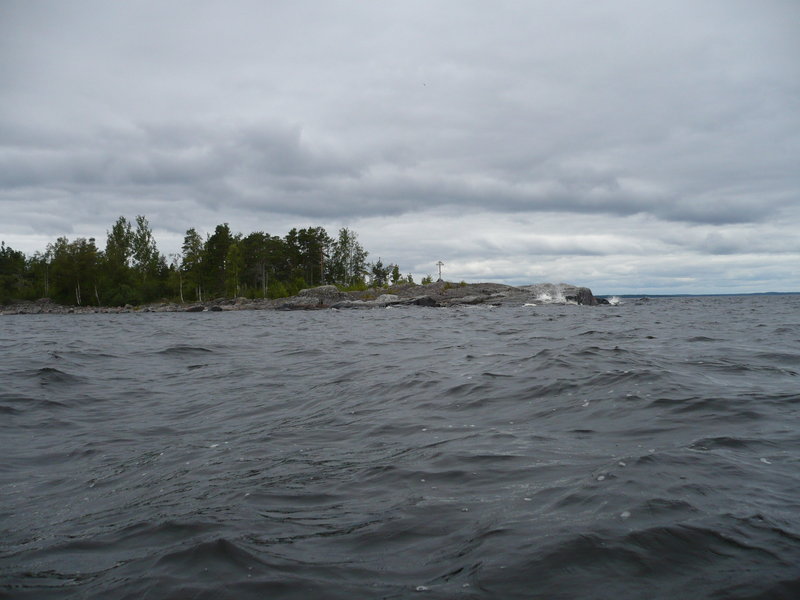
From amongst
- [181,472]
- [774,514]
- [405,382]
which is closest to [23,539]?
[181,472]

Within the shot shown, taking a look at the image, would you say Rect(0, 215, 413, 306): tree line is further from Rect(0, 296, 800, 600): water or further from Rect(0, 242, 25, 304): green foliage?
Rect(0, 296, 800, 600): water

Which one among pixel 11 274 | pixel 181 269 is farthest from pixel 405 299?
pixel 11 274

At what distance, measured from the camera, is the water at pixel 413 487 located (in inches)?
123

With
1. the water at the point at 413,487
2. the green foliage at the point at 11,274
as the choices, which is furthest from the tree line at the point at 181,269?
the water at the point at 413,487

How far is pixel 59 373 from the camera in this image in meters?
11.4

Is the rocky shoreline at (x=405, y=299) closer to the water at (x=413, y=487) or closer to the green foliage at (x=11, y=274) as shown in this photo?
the green foliage at (x=11, y=274)

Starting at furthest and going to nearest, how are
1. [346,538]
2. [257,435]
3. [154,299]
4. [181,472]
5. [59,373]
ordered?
1. [154,299]
2. [59,373]
3. [257,435]
4. [181,472]
5. [346,538]

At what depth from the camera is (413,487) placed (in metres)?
4.59

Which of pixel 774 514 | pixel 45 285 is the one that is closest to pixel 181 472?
pixel 774 514

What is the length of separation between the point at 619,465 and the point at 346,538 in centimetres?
264

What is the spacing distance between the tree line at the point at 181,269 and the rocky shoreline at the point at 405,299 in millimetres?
6149

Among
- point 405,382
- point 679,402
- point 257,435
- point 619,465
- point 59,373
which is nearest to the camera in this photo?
point 619,465

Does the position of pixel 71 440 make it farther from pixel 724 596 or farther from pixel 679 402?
pixel 679 402

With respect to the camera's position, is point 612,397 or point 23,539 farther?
point 612,397
